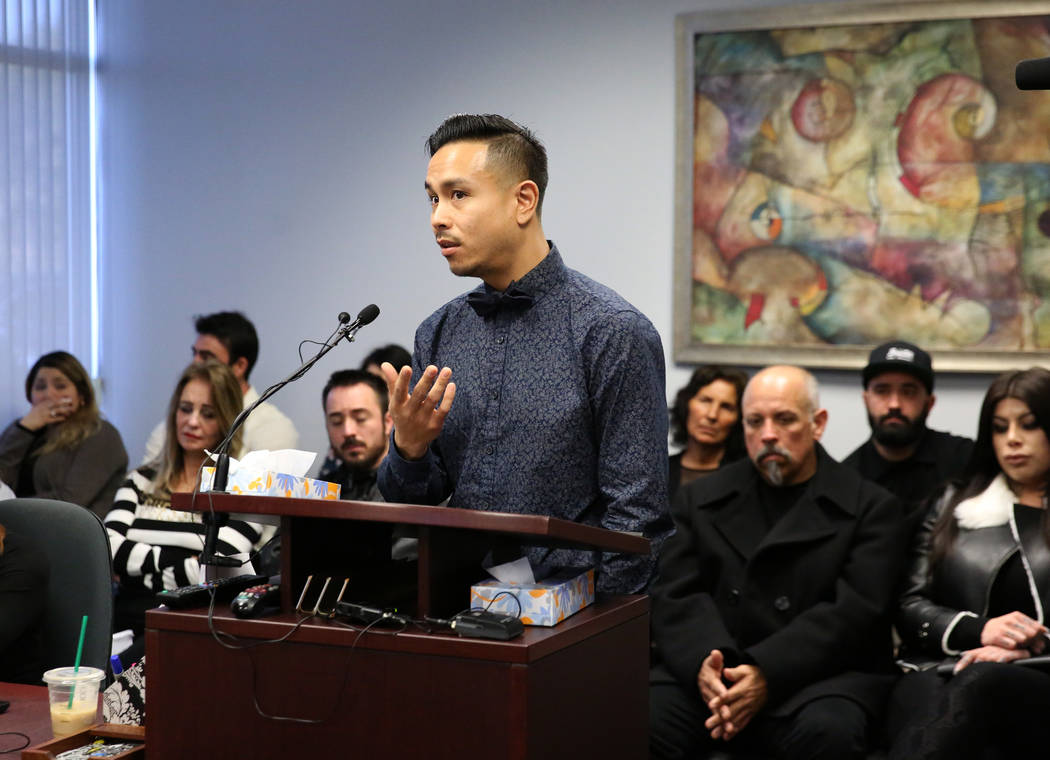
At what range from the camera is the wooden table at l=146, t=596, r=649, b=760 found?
129cm

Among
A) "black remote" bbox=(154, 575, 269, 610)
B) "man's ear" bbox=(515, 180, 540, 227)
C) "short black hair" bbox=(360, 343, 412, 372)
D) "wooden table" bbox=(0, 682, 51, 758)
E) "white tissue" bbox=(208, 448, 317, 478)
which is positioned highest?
"man's ear" bbox=(515, 180, 540, 227)

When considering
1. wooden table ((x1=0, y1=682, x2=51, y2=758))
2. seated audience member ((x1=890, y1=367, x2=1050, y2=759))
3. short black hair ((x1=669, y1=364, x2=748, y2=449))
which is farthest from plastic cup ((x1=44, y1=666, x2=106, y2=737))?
short black hair ((x1=669, y1=364, x2=748, y2=449))

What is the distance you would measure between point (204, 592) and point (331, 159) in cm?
390

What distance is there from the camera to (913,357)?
3.88m

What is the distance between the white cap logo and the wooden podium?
2.61 m

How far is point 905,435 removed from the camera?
3832mm

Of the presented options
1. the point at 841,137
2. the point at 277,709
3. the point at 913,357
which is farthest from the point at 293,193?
the point at 277,709

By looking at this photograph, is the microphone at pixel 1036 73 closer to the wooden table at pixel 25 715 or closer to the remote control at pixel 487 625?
the remote control at pixel 487 625

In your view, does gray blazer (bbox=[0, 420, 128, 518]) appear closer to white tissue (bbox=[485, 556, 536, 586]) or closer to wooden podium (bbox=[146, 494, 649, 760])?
wooden podium (bbox=[146, 494, 649, 760])

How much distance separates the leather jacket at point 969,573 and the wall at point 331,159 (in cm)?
121

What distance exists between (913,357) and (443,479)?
2.43m

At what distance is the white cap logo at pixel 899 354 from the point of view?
12.7 ft

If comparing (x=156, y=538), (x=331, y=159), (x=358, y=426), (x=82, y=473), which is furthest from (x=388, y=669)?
(x=331, y=159)

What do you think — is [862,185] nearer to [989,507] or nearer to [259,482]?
[989,507]
